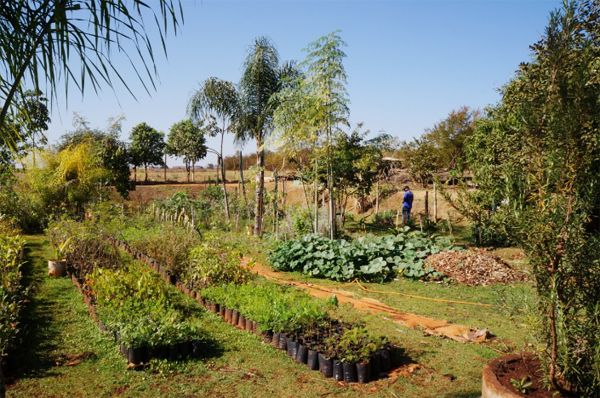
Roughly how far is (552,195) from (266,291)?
429 centimetres

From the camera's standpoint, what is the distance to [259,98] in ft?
50.1

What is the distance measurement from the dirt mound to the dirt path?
2.35 m

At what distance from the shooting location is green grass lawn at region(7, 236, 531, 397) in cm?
414

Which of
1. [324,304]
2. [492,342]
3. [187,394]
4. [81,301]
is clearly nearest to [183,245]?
[81,301]

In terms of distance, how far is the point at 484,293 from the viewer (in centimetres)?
820

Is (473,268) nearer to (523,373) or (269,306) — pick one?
(269,306)

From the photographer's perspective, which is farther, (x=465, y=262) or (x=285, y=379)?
(x=465, y=262)

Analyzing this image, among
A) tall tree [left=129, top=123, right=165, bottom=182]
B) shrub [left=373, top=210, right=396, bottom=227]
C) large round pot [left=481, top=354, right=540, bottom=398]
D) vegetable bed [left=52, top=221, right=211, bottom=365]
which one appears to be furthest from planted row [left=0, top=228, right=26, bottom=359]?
tall tree [left=129, top=123, right=165, bottom=182]

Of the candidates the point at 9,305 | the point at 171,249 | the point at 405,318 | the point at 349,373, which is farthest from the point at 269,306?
the point at 171,249

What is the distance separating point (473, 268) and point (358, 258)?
7.17 feet

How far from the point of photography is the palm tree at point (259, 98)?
49.0 feet

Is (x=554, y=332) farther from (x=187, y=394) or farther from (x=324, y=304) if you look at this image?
(x=324, y=304)

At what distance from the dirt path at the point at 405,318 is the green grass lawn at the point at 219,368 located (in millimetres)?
211

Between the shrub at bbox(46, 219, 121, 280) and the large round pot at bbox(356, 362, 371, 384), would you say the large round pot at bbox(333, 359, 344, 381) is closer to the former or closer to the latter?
the large round pot at bbox(356, 362, 371, 384)
